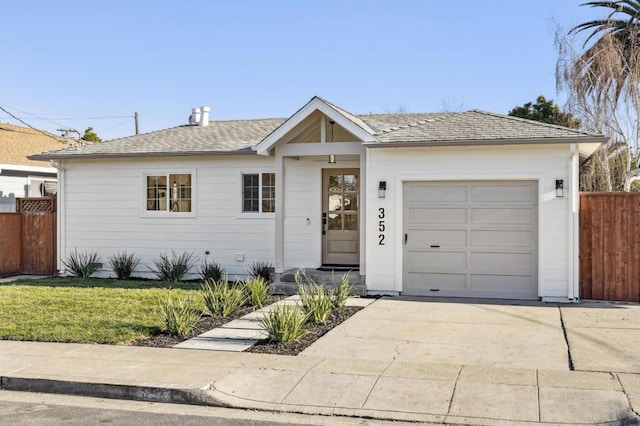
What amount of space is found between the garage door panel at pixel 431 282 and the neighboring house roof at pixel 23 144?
13.0 m

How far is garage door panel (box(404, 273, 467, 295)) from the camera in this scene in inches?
537

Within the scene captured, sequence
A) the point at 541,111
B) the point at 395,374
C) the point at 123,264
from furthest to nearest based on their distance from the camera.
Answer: the point at 541,111
the point at 123,264
the point at 395,374

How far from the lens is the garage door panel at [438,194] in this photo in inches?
538

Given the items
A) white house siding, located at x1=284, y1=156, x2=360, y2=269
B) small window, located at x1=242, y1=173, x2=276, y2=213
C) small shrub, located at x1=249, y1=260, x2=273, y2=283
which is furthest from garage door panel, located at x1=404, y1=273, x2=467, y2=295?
small window, located at x1=242, y1=173, x2=276, y2=213

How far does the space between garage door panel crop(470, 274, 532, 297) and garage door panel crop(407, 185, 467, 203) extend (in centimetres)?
158

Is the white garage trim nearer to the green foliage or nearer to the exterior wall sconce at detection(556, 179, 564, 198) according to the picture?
the exterior wall sconce at detection(556, 179, 564, 198)

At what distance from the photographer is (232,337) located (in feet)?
32.4

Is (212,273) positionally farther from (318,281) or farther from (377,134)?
(377,134)

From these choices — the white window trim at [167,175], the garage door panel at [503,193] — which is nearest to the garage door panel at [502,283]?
the garage door panel at [503,193]

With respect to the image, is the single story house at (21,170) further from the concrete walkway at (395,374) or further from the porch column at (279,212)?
the concrete walkway at (395,374)

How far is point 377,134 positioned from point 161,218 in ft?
19.7

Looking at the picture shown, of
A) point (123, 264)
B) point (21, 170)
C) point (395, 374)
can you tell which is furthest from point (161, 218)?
point (395, 374)

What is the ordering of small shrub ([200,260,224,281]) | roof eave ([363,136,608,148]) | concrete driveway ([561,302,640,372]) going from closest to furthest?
concrete driveway ([561,302,640,372])
roof eave ([363,136,608,148])
small shrub ([200,260,224,281])

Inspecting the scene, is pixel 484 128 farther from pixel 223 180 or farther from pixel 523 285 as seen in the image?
pixel 223 180
